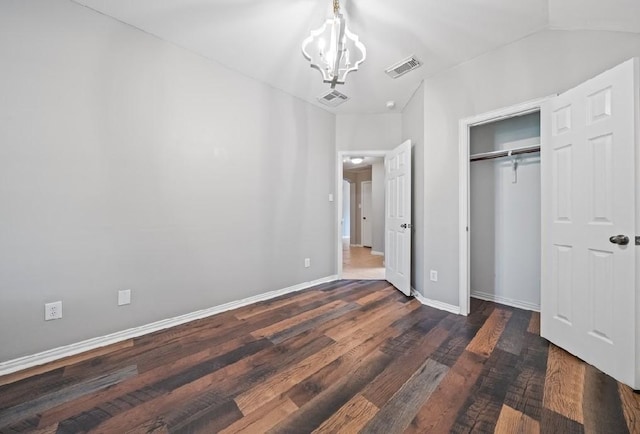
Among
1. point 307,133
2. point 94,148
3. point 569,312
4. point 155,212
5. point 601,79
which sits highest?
point 307,133

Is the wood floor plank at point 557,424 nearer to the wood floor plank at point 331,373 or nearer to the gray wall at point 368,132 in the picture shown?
the wood floor plank at point 331,373

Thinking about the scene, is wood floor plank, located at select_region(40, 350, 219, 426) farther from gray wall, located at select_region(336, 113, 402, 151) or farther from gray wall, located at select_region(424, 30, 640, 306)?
gray wall, located at select_region(336, 113, 402, 151)

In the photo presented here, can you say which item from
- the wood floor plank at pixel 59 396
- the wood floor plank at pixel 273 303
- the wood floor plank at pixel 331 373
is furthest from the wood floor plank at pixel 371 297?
the wood floor plank at pixel 59 396

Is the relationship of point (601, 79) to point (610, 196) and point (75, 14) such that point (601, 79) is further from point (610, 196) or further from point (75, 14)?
point (75, 14)

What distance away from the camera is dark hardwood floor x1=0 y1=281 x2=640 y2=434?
4.12ft

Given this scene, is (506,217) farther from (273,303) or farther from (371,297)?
(273,303)

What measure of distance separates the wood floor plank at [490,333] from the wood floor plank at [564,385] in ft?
1.13

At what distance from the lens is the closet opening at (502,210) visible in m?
2.60

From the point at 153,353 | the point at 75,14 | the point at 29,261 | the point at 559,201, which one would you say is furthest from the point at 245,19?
the point at 559,201

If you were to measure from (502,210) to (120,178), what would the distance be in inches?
153

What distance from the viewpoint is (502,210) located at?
2.92 meters

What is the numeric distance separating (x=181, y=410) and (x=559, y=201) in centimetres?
292

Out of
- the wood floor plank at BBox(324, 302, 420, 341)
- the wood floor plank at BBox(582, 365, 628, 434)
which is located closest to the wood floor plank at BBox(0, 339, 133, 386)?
the wood floor plank at BBox(324, 302, 420, 341)

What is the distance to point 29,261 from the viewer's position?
1.73 meters
